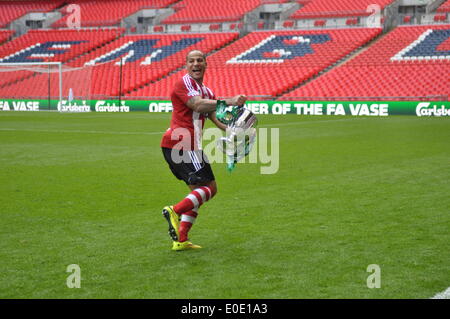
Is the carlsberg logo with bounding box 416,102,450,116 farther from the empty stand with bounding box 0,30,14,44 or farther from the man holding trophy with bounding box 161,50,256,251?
the empty stand with bounding box 0,30,14,44

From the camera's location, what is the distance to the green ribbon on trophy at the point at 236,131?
20.5ft

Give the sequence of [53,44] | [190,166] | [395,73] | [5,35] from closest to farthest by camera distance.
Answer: [190,166], [395,73], [53,44], [5,35]

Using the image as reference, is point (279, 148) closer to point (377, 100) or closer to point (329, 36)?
point (377, 100)

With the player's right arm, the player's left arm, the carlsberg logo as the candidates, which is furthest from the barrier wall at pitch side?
the player's right arm

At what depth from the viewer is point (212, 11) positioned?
48938 millimetres

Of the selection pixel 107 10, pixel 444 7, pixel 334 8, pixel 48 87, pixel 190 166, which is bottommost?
pixel 190 166

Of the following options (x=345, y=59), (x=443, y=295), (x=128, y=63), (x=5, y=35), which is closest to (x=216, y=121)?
(x=443, y=295)

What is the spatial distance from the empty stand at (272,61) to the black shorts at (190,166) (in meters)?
28.6

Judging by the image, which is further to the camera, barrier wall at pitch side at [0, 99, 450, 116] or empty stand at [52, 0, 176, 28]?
empty stand at [52, 0, 176, 28]

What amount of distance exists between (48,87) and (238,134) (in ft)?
109

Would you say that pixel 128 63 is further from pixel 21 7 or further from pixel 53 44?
pixel 21 7

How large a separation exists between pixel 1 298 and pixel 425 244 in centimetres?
398

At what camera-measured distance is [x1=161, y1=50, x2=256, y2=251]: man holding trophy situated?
6270 millimetres

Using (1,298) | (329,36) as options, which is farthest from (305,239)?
(329,36)
